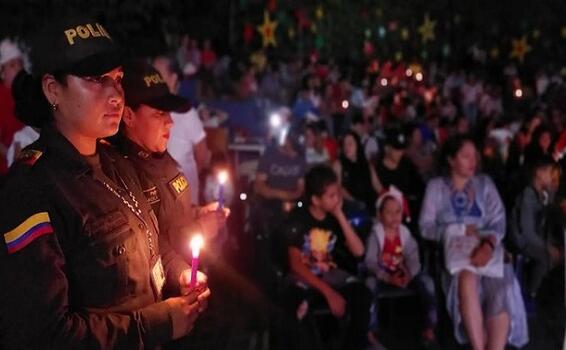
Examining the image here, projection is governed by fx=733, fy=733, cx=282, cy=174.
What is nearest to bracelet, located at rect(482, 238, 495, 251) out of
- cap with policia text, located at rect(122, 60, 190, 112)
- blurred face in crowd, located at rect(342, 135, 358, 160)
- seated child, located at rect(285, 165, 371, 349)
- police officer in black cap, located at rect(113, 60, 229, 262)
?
seated child, located at rect(285, 165, 371, 349)

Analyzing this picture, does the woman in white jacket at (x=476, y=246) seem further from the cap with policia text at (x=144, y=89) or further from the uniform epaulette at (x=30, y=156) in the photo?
the uniform epaulette at (x=30, y=156)

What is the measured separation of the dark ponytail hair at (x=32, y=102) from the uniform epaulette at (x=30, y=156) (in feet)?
0.44

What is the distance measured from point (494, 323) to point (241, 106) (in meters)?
8.11

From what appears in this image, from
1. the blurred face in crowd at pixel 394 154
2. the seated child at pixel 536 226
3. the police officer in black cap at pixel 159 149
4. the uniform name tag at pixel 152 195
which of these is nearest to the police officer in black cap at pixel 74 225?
the uniform name tag at pixel 152 195

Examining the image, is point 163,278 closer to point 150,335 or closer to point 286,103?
point 150,335

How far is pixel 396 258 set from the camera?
561 centimetres

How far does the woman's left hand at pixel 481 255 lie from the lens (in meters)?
5.22

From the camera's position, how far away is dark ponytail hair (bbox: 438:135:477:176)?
569cm

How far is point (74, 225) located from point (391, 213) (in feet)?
12.6

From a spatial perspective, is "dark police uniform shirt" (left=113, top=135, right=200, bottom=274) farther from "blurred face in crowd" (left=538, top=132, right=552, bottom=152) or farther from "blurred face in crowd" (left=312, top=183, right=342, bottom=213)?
"blurred face in crowd" (left=538, top=132, right=552, bottom=152)

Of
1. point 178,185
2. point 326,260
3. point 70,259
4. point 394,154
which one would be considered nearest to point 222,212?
point 178,185

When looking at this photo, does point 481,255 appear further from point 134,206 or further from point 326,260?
point 134,206

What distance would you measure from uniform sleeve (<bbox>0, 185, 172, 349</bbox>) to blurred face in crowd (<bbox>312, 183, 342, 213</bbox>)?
325 centimetres

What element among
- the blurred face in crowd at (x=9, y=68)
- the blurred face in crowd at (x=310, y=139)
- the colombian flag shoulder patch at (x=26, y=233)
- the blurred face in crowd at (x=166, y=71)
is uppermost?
the blurred face in crowd at (x=9, y=68)
